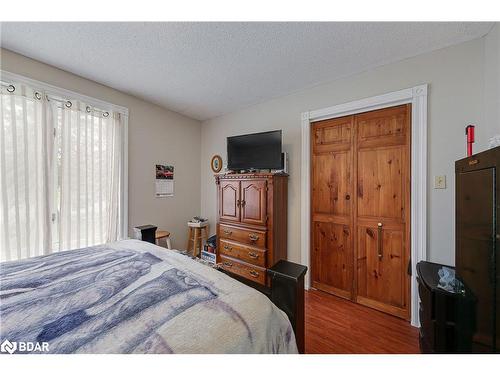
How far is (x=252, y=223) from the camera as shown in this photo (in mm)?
2477

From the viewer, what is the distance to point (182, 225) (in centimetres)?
336

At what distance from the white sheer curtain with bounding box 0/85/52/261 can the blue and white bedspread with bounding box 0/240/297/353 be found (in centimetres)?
82

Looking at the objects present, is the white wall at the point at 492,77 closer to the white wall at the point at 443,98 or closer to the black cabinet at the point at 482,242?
the white wall at the point at 443,98

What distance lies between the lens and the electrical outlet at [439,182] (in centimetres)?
173

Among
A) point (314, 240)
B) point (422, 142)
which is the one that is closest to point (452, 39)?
point (422, 142)

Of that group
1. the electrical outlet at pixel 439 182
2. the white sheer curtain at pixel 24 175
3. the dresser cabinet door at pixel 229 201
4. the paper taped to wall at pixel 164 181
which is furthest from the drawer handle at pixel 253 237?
the white sheer curtain at pixel 24 175

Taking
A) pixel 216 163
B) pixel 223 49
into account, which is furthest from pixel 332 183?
pixel 216 163

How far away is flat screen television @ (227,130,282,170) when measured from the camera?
2480 millimetres

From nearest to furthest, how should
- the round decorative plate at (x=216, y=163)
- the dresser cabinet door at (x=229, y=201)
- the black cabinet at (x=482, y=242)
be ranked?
1. the black cabinet at (x=482, y=242)
2. the dresser cabinet door at (x=229, y=201)
3. the round decorative plate at (x=216, y=163)

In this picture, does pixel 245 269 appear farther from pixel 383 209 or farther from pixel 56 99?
pixel 56 99

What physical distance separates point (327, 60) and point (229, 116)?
69.1 inches

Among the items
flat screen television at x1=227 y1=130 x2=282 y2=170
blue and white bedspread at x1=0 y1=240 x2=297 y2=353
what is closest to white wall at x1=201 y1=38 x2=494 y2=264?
flat screen television at x1=227 y1=130 x2=282 y2=170

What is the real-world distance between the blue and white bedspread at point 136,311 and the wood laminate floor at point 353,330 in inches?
35.4
